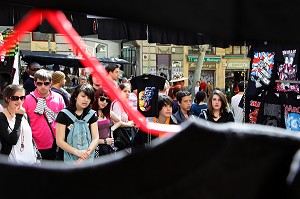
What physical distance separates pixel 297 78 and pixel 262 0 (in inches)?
111

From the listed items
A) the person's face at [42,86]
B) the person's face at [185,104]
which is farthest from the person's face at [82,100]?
the person's face at [185,104]

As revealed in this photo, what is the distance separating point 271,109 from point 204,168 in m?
3.24

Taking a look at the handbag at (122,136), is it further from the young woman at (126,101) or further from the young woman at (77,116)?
the young woman at (77,116)

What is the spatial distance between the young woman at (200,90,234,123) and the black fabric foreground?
2598 mm

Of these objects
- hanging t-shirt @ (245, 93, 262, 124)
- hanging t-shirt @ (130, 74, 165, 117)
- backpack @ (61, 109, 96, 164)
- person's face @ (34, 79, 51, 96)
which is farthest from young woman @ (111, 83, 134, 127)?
hanging t-shirt @ (245, 93, 262, 124)

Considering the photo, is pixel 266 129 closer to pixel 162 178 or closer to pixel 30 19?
pixel 162 178

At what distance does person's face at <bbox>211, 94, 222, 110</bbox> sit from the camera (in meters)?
3.57

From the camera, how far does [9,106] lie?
2.90 metres

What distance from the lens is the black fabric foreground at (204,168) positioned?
0.44 metres

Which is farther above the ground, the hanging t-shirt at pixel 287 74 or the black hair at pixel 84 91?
the hanging t-shirt at pixel 287 74

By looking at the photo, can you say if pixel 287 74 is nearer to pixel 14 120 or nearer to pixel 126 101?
pixel 14 120

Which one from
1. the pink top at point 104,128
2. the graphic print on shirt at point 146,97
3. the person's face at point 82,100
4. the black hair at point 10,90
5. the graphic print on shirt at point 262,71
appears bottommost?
the pink top at point 104,128

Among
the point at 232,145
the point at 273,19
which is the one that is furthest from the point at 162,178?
the point at 273,19

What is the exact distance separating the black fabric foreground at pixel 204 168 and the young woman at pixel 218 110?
2598 millimetres
